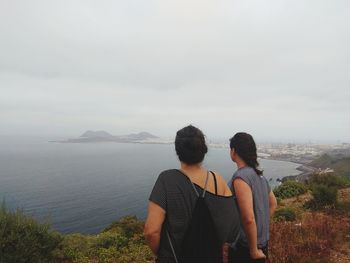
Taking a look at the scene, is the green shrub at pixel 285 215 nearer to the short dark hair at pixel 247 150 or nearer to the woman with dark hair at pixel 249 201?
the woman with dark hair at pixel 249 201

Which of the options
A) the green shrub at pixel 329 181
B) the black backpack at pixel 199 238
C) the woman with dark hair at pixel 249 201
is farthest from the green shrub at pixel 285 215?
the black backpack at pixel 199 238

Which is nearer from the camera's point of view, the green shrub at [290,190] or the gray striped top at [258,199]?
the gray striped top at [258,199]

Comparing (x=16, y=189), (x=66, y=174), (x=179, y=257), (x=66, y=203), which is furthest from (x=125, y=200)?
(x=179, y=257)

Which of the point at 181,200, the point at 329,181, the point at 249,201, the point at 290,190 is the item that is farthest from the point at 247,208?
the point at 329,181

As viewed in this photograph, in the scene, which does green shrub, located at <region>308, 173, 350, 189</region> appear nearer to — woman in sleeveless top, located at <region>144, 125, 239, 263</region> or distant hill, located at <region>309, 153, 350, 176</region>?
woman in sleeveless top, located at <region>144, 125, 239, 263</region>

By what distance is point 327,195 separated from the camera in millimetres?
9781

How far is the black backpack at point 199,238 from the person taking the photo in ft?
7.36

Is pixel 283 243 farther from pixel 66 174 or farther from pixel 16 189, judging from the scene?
pixel 66 174

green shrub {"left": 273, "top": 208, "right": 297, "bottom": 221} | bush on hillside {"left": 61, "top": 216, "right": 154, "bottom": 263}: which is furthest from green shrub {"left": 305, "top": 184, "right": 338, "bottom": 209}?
bush on hillside {"left": 61, "top": 216, "right": 154, "bottom": 263}

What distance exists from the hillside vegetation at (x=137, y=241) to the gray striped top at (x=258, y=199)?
2.41m

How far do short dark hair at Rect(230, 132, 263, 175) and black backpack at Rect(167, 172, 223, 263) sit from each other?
0.86m

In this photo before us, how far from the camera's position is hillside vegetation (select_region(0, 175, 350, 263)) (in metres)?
4.62

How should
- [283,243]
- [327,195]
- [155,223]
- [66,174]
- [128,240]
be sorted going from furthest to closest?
[66,174]
[327,195]
[128,240]
[283,243]
[155,223]

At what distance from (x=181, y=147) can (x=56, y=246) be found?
4274mm
